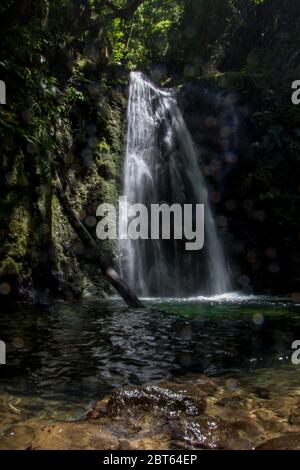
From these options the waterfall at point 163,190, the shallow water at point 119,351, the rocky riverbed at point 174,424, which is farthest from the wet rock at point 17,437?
the waterfall at point 163,190

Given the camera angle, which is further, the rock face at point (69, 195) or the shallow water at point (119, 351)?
the rock face at point (69, 195)

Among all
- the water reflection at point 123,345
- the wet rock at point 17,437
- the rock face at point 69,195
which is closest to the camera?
the wet rock at point 17,437

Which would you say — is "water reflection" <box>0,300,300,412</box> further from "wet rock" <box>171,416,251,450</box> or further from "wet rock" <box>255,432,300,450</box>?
"wet rock" <box>255,432,300,450</box>

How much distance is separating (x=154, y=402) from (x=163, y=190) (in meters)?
10.1

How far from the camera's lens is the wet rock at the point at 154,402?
9.70 feet

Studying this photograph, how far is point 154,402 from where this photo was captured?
3045 millimetres

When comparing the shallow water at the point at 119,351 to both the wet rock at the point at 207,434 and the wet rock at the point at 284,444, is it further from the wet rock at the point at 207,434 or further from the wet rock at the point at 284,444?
the wet rock at the point at 284,444

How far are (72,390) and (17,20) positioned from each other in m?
4.11

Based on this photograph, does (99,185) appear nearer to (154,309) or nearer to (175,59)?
(154,309)

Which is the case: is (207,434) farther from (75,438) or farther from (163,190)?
(163,190)

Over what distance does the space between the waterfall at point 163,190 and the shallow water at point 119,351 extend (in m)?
3.42

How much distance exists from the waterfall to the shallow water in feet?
11.2

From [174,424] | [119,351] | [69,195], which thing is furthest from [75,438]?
[69,195]

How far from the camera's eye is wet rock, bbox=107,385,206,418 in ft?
9.70
